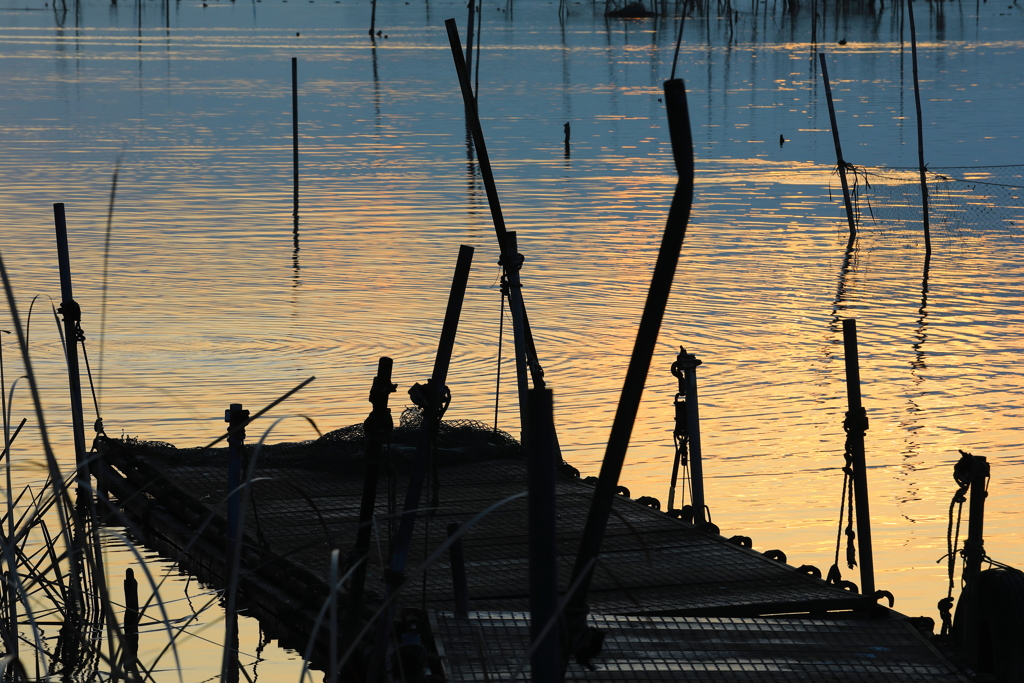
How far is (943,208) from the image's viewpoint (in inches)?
Answer: 1017

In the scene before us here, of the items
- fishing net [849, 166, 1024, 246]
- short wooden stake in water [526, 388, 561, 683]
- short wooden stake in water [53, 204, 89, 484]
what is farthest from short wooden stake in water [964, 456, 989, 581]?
fishing net [849, 166, 1024, 246]

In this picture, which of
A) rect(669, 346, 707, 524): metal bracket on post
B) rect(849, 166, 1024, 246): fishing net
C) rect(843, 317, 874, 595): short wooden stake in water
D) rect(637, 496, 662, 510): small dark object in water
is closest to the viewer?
rect(843, 317, 874, 595): short wooden stake in water

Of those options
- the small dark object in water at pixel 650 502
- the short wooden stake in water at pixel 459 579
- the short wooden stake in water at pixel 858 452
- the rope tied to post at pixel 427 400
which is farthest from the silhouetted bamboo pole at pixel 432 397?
the small dark object in water at pixel 650 502

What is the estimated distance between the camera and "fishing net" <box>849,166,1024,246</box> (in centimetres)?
2320

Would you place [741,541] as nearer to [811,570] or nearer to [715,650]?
[811,570]

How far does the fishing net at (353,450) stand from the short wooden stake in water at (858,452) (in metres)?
2.69

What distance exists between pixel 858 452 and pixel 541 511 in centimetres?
513

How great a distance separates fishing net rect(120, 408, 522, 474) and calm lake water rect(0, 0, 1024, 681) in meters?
0.91

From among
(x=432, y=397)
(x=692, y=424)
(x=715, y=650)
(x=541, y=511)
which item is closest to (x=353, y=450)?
(x=692, y=424)

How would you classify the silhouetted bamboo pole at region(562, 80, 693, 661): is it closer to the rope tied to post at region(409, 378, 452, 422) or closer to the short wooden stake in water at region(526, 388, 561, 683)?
the short wooden stake in water at region(526, 388, 561, 683)

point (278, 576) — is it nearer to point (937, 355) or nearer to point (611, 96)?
point (937, 355)

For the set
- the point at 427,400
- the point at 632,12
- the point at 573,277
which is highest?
the point at 632,12

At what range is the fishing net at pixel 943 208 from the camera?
23.2 metres

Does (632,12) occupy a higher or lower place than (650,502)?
higher
